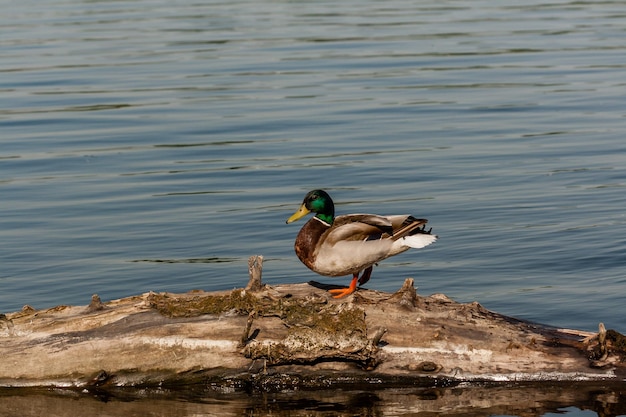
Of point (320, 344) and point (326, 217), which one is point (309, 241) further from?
point (320, 344)

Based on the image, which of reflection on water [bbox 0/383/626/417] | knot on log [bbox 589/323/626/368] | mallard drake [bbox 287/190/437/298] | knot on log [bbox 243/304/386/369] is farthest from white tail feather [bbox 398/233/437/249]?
knot on log [bbox 589/323/626/368]

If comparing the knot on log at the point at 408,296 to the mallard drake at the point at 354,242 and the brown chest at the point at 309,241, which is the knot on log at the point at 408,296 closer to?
the mallard drake at the point at 354,242

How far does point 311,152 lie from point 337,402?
10.4 meters

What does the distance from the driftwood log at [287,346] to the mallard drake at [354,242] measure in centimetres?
51

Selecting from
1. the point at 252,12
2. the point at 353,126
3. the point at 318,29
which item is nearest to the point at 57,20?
the point at 252,12

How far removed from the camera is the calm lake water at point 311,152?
1239cm

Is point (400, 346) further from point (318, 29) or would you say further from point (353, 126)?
point (318, 29)

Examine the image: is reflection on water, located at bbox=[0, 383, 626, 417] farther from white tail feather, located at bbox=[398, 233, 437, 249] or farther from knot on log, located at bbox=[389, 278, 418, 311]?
white tail feather, located at bbox=[398, 233, 437, 249]

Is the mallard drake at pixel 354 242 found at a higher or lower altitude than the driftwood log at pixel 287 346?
higher

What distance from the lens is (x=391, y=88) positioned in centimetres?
2405

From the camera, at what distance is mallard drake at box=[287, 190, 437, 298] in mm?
8898

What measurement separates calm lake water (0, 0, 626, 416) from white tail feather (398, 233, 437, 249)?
5.55 ft

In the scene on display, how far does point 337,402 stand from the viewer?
27.2 ft

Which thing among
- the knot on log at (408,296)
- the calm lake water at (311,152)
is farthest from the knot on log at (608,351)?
the knot on log at (408,296)
